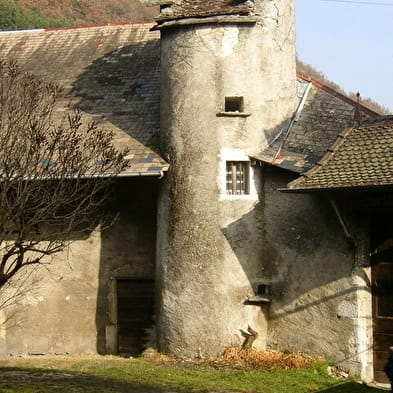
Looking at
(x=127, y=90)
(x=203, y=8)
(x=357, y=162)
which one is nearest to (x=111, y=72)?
(x=127, y=90)

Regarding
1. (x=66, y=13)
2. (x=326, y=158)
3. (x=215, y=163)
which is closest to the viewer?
(x=326, y=158)

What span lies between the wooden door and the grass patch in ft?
2.51

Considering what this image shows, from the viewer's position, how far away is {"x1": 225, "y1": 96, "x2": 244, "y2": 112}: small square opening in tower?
52.4ft

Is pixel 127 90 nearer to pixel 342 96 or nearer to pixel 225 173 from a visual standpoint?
pixel 225 173

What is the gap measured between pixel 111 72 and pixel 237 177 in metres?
5.23

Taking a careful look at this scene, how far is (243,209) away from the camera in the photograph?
51.3 feet

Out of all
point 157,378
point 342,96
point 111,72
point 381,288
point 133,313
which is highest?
point 111,72

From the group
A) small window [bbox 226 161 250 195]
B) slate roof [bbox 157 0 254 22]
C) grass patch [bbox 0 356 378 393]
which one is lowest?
grass patch [bbox 0 356 378 393]

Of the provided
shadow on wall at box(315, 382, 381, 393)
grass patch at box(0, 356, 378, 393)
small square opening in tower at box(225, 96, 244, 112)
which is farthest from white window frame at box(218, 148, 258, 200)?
shadow on wall at box(315, 382, 381, 393)

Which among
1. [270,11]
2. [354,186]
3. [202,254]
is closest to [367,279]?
[354,186]

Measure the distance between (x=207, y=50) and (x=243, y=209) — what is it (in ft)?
10.8

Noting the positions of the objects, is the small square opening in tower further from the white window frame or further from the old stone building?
the white window frame

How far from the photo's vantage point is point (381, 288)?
567 inches

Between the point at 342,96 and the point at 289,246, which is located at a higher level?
the point at 342,96
